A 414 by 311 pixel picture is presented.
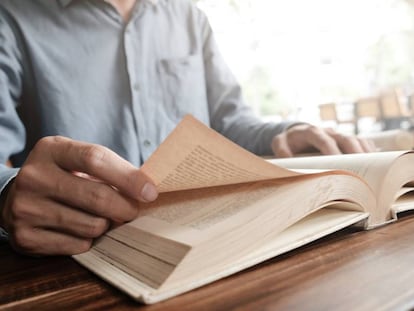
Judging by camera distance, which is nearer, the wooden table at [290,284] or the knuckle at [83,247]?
the wooden table at [290,284]

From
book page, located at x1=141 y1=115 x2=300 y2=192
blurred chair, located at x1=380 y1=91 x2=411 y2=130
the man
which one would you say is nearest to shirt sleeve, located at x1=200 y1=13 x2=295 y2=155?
the man

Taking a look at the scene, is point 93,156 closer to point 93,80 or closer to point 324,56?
point 93,80

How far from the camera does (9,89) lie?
0.71 m

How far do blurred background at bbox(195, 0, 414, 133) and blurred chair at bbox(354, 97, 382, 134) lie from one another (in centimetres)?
1

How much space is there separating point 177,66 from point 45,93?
1.03 ft

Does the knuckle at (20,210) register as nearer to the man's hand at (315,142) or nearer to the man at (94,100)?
the man at (94,100)

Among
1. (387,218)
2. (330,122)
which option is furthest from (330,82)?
(387,218)

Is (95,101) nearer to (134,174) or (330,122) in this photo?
(134,174)

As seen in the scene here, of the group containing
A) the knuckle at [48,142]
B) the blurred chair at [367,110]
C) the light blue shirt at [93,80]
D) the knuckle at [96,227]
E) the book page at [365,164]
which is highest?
the book page at [365,164]

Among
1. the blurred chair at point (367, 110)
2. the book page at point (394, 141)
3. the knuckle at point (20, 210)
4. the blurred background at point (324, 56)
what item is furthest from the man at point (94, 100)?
the blurred chair at point (367, 110)

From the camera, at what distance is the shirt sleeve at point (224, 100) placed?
3.03 feet

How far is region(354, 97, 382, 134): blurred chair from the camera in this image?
15.1 feet

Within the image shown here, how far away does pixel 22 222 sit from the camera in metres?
0.33

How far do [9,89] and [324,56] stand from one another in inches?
190
